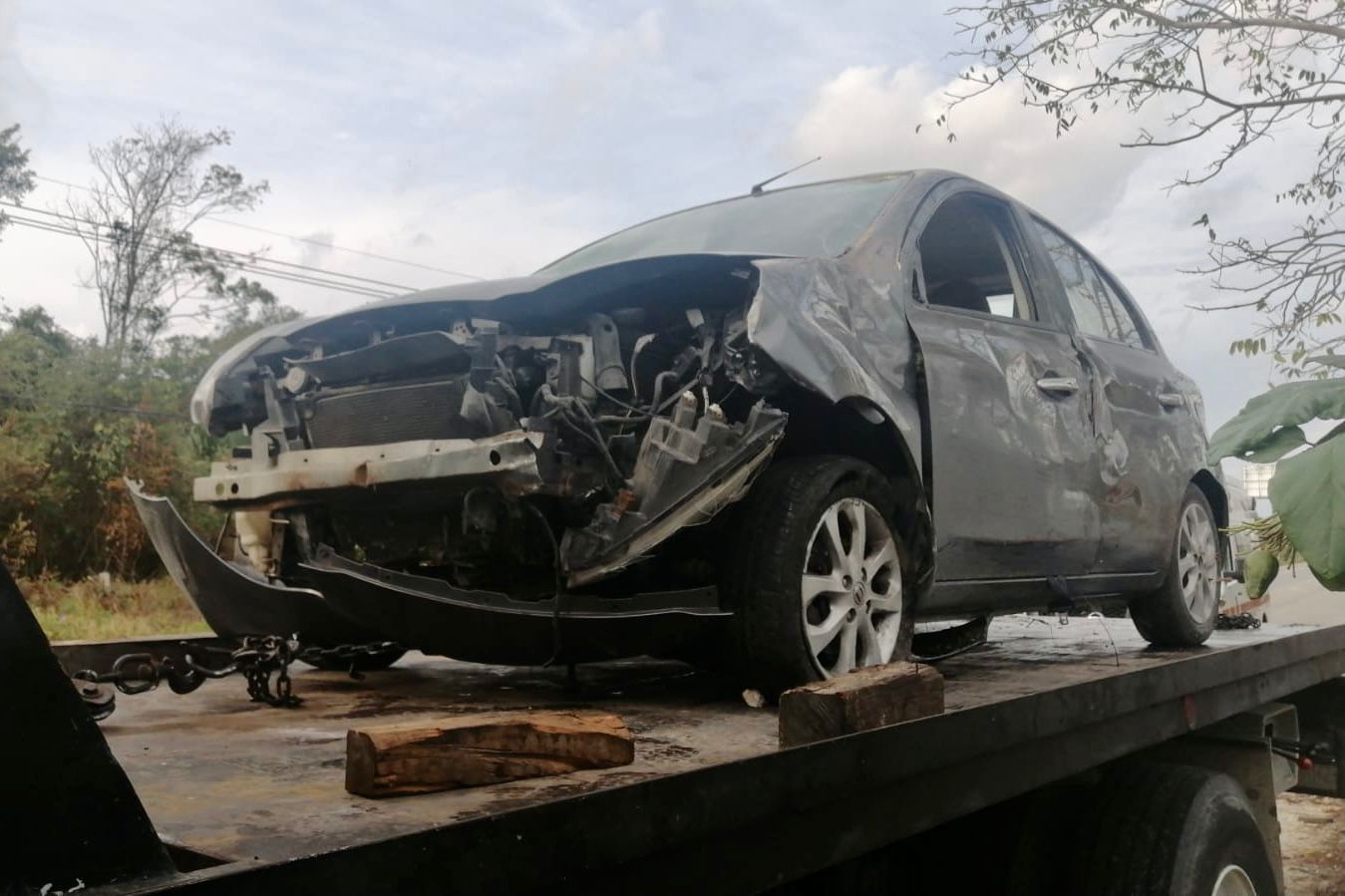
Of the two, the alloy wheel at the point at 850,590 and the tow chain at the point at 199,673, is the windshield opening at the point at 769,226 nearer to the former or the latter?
the alloy wheel at the point at 850,590

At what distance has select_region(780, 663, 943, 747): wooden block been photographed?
1.94 meters

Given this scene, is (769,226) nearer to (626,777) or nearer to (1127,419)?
(1127,419)

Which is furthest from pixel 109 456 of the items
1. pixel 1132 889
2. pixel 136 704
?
pixel 1132 889

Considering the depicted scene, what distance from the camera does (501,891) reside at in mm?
1326

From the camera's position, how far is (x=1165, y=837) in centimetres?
290

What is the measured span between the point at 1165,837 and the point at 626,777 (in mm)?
1830

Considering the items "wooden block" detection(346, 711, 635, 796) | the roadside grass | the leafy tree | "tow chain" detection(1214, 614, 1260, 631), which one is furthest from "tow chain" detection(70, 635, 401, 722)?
the roadside grass

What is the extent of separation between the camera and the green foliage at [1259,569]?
9.07 feet

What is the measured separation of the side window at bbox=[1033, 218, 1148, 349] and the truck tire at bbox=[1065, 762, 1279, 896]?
5.63ft

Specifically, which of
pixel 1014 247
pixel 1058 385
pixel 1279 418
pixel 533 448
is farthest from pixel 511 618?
pixel 1014 247

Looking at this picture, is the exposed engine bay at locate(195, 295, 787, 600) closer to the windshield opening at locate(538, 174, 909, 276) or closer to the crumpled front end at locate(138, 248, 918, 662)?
the crumpled front end at locate(138, 248, 918, 662)

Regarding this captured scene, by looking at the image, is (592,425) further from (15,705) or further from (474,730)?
(15,705)

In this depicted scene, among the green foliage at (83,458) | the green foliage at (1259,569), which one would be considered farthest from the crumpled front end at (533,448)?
the green foliage at (83,458)

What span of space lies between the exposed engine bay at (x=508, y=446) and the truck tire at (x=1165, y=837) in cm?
117
